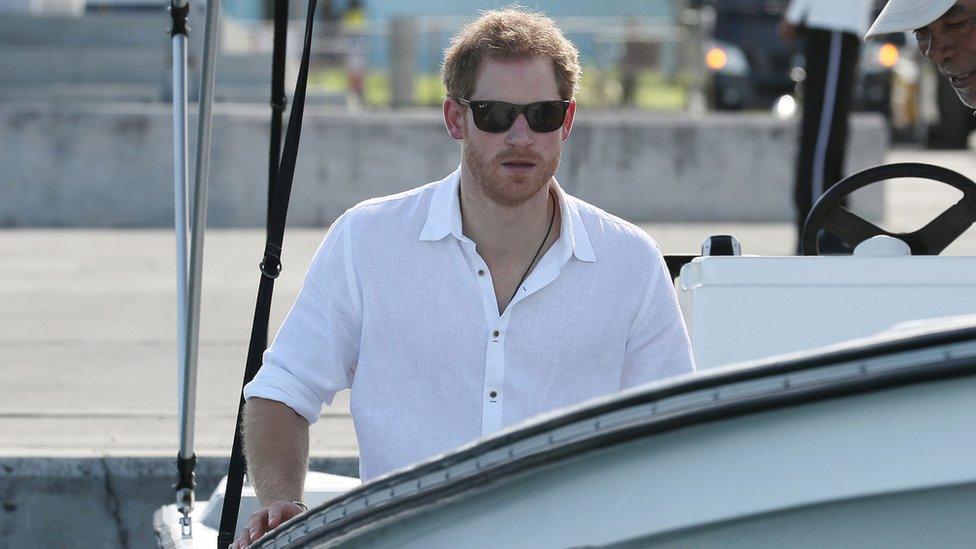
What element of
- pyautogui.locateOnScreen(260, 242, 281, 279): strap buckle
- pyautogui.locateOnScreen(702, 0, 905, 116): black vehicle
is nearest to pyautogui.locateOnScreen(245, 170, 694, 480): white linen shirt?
pyautogui.locateOnScreen(260, 242, 281, 279): strap buckle

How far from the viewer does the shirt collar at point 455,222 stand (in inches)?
116

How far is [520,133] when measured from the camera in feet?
9.20

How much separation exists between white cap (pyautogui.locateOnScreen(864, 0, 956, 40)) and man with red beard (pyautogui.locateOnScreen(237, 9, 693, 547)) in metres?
0.68

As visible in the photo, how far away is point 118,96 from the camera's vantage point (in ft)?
45.3

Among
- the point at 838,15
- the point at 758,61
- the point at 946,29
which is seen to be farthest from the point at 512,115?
the point at 758,61

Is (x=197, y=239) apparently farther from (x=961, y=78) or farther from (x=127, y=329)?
(x=127, y=329)

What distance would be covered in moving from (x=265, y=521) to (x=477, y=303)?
581 mm

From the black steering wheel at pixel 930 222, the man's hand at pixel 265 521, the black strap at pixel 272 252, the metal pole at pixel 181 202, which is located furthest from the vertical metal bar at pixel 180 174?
the black steering wheel at pixel 930 222

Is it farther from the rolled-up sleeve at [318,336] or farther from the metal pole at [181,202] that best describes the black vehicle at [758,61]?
the rolled-up sleeve at [318,336]

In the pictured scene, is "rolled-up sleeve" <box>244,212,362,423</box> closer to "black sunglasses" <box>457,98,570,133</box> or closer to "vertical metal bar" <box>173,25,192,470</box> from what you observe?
"black sunglasses" <box>457,98,570,133</box>

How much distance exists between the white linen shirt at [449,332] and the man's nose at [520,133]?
0.72ft

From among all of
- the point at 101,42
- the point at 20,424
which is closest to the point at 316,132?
the point at 101,42

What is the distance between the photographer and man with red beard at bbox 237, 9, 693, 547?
2838 millimetres

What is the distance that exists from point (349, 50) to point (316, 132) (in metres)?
6.57
